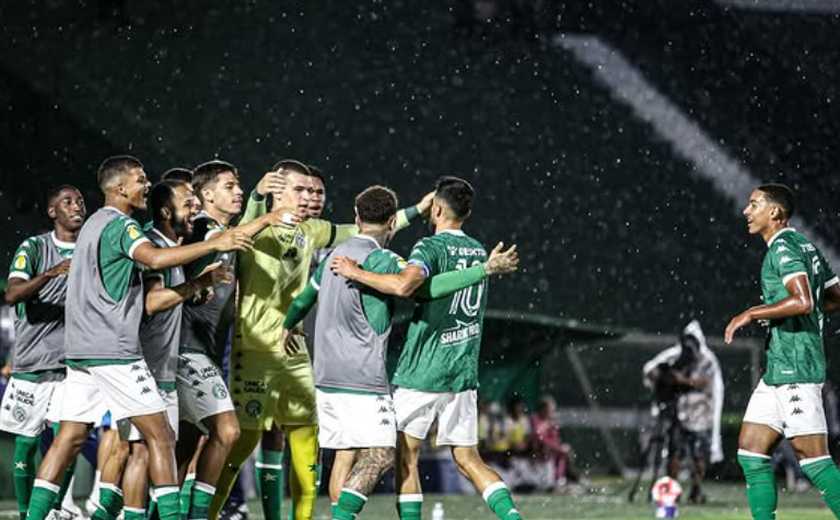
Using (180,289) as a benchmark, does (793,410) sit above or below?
below

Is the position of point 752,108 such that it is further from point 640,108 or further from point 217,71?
point 217,71

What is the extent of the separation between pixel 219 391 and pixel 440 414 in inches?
48.9

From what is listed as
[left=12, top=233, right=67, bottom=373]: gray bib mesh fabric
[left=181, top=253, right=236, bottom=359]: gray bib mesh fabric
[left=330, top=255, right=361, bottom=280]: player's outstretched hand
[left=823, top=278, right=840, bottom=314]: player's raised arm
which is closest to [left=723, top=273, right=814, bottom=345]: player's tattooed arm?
[left=823, top=278, right=840, bottom=314]: player's raised arm

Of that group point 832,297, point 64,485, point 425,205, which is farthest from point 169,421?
point 832,297

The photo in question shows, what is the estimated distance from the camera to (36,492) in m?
7.27

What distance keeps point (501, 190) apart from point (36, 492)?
15.6 m

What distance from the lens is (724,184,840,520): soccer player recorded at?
7711 mm

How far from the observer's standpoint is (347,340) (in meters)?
7.15

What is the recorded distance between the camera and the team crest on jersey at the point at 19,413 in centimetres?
876

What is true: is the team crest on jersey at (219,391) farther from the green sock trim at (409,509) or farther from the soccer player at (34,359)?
the soccer player at (34,359)

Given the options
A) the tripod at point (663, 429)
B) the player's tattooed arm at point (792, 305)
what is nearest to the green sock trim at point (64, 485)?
the player's tattooed arm at point (792, 305)

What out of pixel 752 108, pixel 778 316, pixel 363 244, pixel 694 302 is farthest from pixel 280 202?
pixel 752 108

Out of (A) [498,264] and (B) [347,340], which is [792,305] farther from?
(B) [347,340]

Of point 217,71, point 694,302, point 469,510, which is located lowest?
point 469,510
